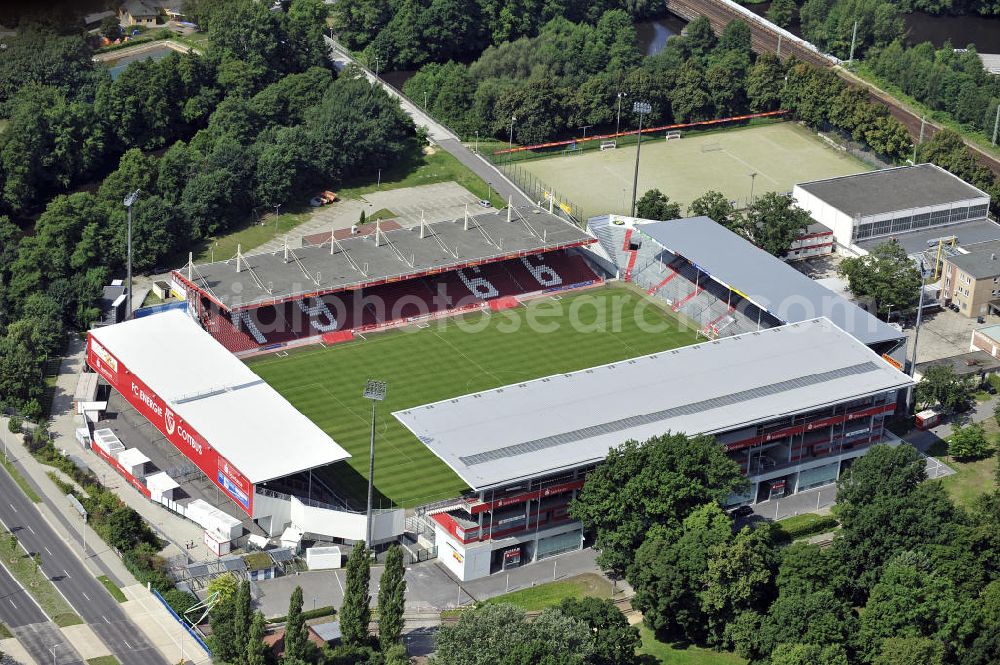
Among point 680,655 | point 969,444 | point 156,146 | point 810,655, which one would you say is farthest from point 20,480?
point 969,444

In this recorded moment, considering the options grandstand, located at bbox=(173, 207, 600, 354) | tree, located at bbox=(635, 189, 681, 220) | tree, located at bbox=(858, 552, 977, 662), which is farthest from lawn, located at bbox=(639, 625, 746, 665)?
tree, located at bbox=(635, 189, 681, 220)

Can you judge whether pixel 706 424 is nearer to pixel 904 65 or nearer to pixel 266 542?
pixel 266 542

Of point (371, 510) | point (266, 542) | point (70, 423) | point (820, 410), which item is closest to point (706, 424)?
point (820, 410)

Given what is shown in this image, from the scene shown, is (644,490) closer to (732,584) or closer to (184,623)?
(732,584)

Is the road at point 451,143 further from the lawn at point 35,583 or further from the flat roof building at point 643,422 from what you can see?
the lawn at point 35,583

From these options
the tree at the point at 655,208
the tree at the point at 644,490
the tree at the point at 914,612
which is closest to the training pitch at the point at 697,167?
the tree at the point at 655,208

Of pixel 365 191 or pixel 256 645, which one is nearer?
pixel 256 645
